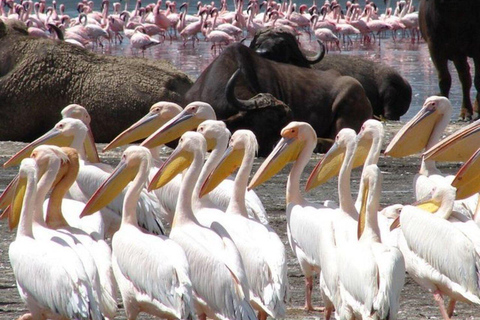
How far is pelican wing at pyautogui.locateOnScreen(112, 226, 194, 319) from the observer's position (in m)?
5.25

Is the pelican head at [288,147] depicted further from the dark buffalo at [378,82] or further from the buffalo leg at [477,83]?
the dark buffalo at [378,82]

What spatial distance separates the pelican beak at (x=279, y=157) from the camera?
274 inches

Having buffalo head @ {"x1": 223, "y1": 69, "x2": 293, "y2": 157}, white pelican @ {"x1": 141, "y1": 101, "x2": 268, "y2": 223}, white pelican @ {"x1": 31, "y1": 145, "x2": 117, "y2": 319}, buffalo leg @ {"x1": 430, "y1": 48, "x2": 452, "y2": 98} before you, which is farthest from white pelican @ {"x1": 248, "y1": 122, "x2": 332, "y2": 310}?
buffalo leg @ {"x1": 430, "y1": 48, "x2": 452, "y2": 98}

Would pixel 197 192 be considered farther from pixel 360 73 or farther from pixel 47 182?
pixel 360 73

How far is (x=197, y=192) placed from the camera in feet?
21.7

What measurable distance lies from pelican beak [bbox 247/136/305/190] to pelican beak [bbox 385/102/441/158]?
34.8 inches

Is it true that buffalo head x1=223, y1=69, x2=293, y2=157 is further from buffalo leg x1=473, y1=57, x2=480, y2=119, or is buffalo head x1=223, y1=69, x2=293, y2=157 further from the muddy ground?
buffalo leg x1=473, y1=57, x2=480, y2=119

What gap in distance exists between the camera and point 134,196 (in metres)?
5.96

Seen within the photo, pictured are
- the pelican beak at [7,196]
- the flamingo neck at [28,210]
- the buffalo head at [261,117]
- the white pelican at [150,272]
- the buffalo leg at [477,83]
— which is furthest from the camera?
the buffalo leg at [477,83]

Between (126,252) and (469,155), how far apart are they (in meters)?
2.57

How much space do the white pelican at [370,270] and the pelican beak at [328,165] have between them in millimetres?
1195

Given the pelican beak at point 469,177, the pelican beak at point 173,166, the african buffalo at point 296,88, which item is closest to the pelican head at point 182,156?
the pelican beak at point 173,166

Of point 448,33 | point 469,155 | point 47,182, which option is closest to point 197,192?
point 47,182

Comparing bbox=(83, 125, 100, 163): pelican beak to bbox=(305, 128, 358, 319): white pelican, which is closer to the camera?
bbox=(305, 128, 358, 319): white pelican
